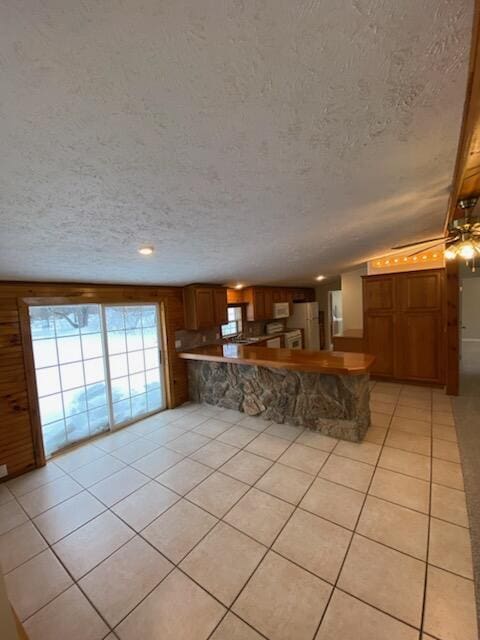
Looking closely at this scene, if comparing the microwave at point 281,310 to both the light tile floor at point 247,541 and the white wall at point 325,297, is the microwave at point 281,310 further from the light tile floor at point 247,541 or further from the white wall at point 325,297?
the light tile floor at point 247,541

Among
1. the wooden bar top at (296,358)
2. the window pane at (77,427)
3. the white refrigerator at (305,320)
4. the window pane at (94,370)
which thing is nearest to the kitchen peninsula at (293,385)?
the wooden bar top at (296,358)

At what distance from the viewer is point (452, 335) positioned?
13.3 feet

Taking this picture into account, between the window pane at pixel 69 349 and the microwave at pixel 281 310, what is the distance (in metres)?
4.14

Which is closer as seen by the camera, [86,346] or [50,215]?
[50,215]

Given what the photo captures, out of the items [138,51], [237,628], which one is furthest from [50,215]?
[237,628]

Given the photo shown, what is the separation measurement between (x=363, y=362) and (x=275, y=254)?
1603 mm

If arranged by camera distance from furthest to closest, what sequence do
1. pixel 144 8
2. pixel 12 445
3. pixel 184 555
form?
1. pixel 12 445
2. pixel 184 555
3. pixel 144 8

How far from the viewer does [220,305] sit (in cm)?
460

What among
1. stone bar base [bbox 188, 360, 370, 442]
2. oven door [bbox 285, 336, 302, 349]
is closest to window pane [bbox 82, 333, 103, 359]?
stone bar base [bbox 188, 360, 370, 442]

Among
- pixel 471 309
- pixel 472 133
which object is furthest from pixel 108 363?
pixel 471 309

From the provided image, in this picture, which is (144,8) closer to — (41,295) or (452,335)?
(41,295)

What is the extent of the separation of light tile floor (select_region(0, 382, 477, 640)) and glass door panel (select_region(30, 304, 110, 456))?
0.43 m

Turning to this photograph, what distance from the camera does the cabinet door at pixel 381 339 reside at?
4.73m

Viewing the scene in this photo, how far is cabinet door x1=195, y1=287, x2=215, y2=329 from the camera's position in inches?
168
